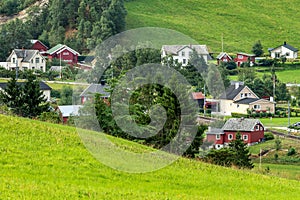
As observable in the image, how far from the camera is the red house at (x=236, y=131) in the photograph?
45000mm

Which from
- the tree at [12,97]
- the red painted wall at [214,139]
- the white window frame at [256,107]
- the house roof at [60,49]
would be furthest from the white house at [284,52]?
the tree at [12,97]

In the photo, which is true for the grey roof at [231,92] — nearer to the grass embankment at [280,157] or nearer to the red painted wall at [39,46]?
the grass embankment at [280,157]

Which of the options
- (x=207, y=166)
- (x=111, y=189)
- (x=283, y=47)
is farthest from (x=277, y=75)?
(x=111, y=189)

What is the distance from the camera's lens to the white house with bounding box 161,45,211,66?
68.0 m

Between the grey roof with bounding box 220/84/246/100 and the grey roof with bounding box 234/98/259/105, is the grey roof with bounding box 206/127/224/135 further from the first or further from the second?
the grey roof with bounding box 220/84/246/100

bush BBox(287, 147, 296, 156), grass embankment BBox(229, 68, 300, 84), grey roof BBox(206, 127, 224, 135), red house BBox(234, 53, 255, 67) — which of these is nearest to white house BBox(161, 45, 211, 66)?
red house BBox(234, 53, 255, 67)

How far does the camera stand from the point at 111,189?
12.9 metres

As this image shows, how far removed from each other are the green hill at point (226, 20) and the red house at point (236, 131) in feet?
96.0

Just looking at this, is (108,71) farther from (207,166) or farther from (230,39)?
(207,166)

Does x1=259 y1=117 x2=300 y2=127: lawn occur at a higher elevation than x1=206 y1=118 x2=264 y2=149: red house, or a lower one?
higher

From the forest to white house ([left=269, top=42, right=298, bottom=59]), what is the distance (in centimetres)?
1610

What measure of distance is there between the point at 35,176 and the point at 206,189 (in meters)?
3.44

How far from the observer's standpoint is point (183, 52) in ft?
228

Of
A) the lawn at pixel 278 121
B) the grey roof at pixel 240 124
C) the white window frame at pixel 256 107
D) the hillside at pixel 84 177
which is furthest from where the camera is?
the white window frame at pixel 256 107
